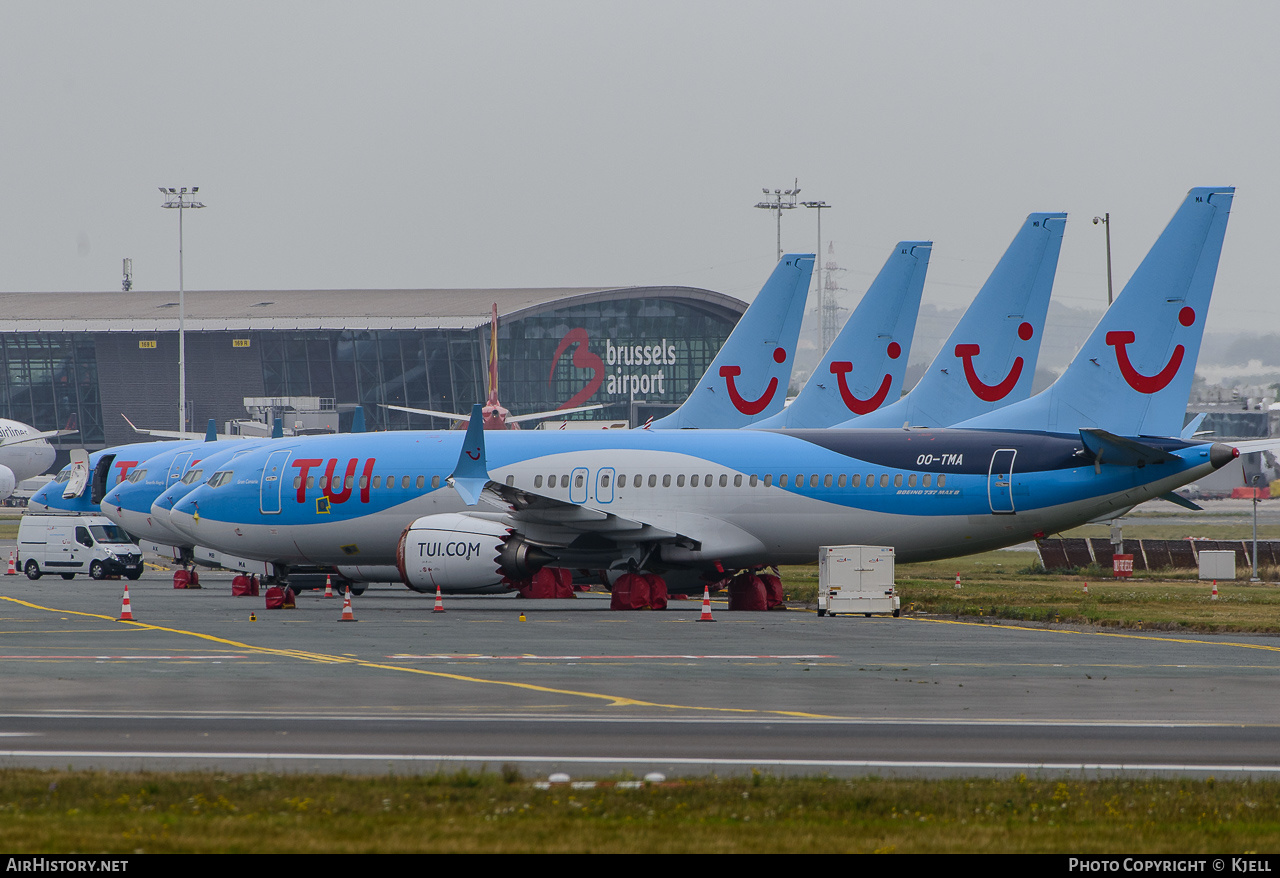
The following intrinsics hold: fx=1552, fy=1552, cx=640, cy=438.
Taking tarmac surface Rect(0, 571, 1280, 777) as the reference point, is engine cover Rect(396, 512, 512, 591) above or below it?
above

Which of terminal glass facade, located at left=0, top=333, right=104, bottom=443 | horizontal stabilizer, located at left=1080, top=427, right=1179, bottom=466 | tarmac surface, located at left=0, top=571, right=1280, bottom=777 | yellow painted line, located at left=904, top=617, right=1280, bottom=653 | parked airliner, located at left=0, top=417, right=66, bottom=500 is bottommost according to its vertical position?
yellow painted line, located at left=904, top=617, right=1280, bottom=653

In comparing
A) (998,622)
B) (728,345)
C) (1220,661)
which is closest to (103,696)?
(1220,661)

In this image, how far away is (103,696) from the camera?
1742cm

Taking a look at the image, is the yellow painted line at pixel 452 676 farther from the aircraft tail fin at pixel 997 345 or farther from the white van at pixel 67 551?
the white van at pixel 67 551

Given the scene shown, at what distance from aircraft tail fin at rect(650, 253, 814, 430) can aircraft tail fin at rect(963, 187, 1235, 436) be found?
1377 cm

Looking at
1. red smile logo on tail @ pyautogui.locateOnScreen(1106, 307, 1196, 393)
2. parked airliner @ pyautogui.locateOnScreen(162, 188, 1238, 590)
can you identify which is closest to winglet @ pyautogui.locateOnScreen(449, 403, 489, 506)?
parked airliner @ pyautogui.locateOnScreen(162, 188, 1238, 590)

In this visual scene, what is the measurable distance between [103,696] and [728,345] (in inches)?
1160

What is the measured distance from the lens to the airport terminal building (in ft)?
402

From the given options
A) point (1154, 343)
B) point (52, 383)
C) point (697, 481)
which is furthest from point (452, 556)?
point (52, 383)

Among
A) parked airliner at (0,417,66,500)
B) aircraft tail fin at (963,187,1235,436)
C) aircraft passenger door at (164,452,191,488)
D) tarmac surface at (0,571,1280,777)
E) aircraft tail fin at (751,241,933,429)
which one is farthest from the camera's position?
parked airliner at (0,417,66,500)

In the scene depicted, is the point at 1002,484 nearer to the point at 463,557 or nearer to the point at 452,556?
the point at 463,557

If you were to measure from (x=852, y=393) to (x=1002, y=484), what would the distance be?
35.7 ft

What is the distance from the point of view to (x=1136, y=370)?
102ft

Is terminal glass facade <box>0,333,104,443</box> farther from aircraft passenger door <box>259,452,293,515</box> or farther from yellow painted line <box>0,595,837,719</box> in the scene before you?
yellow painted line <box>0,595,837,719</box>
